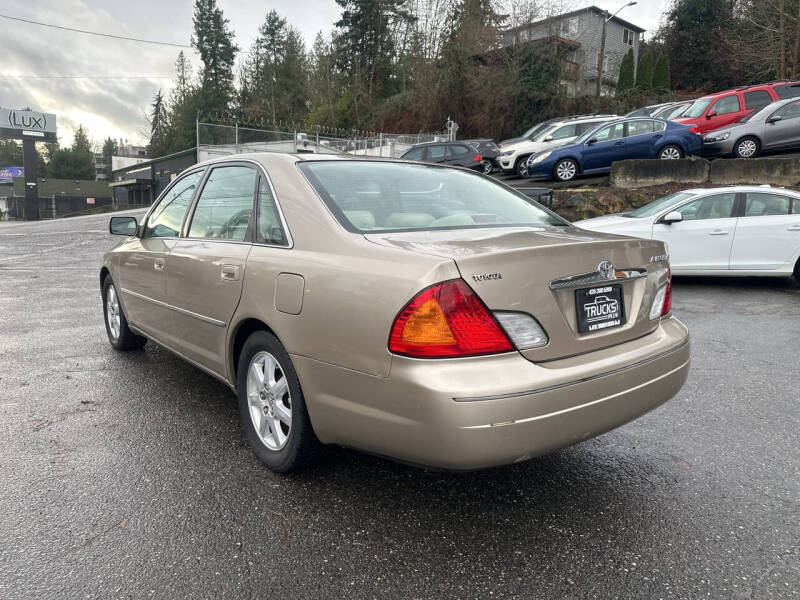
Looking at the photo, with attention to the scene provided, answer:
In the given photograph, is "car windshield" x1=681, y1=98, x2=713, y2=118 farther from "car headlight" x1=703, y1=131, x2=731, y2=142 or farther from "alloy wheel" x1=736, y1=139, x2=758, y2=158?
"alloy wheel" x1=736, y1=139, x2=758, y2=158

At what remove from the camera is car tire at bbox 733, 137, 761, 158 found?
15000mm

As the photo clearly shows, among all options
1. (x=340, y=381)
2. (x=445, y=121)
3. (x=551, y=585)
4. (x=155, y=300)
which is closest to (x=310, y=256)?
(x=340, y=381)

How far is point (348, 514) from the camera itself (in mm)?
2533

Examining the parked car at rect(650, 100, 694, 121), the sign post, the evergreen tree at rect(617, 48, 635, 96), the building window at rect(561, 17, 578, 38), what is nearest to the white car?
the parked car at rect(650, 100, 694, 121)

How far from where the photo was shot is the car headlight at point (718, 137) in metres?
15.1

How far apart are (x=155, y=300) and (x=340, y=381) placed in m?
2.17

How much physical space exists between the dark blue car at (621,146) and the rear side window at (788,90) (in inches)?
122

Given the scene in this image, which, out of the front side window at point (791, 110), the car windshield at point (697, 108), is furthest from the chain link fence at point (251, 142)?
the front side window at point (791, 110)

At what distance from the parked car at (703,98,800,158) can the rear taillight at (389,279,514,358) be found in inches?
619

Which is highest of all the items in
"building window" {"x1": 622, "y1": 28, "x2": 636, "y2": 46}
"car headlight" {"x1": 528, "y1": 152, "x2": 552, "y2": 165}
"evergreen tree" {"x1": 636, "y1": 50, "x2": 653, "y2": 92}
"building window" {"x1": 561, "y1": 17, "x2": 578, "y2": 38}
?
"building window" {"x1": 622, "y1": 28, "x2": 636, "y2": 46}

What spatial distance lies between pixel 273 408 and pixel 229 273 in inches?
29.3

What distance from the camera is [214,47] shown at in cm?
6425

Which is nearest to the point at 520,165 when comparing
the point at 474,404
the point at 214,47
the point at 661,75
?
the point at 474,404

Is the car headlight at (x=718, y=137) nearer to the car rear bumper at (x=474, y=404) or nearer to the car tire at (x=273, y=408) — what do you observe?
the car rear bumper at (x=474, y=404)
